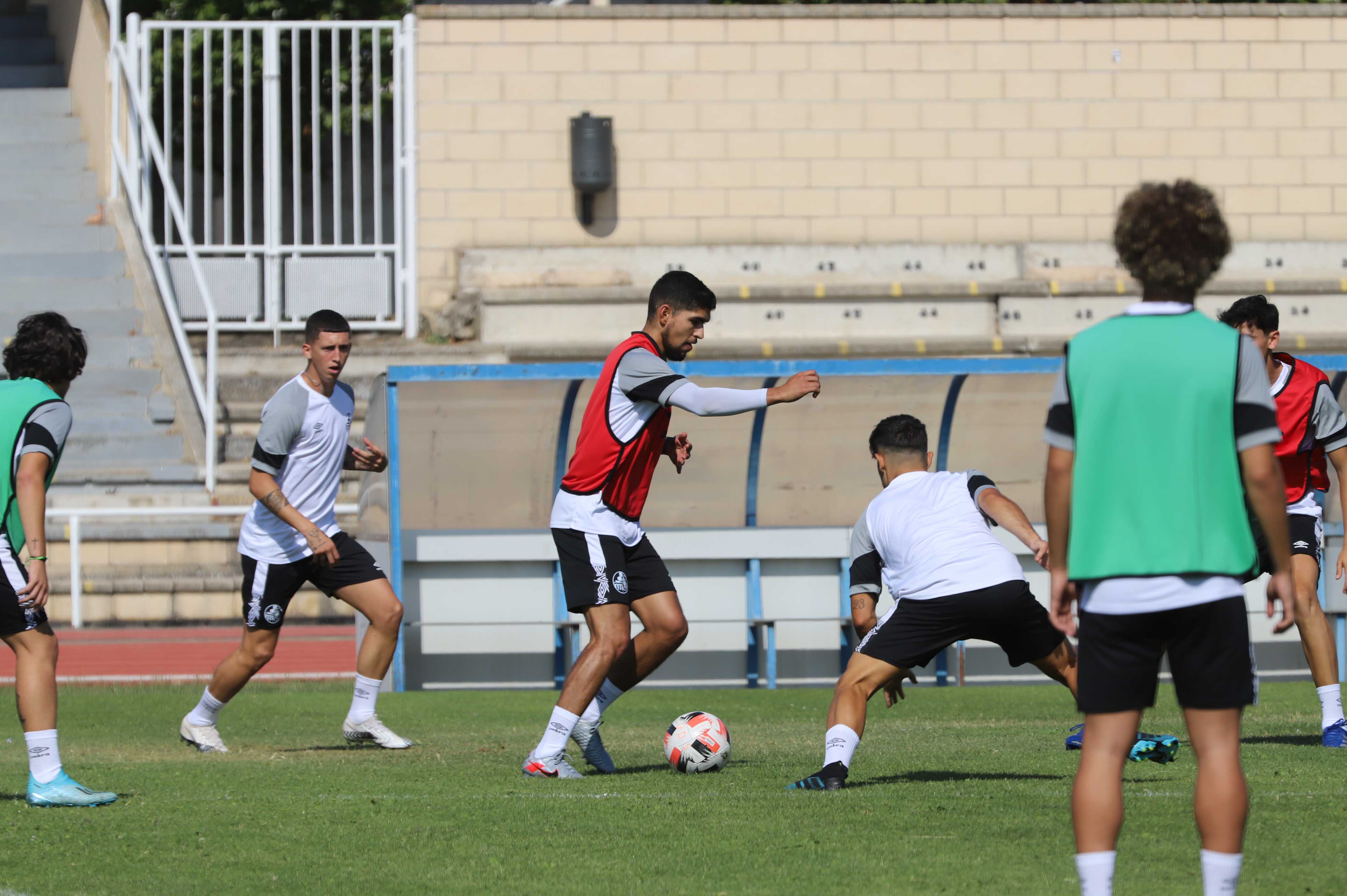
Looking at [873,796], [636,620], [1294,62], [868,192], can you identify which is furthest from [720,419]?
[1294,62]

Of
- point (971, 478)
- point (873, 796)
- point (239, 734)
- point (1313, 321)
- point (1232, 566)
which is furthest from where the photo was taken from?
point (1313, 321)

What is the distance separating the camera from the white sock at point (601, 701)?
6.89 m

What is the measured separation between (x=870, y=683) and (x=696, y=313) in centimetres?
162

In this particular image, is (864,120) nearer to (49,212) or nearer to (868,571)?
(49,212)

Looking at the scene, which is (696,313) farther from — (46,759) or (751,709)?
(751,709)

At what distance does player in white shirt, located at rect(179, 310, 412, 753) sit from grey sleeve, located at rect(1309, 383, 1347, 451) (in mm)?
4175

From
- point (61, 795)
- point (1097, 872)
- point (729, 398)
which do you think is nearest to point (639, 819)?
point (729, 398)

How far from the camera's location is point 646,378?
22.1 feet

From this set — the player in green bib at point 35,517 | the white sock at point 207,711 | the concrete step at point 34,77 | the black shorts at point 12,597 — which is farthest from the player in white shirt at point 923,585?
the concrete step at point 34,77

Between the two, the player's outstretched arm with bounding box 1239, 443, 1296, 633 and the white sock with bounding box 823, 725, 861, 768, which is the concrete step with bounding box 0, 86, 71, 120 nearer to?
the white sock with bounding box 823, 725, 861, 768

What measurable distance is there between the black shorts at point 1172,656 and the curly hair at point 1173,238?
29.3 inches

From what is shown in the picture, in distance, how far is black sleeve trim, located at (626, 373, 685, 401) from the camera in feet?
22.0

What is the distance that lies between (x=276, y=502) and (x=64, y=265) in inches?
433

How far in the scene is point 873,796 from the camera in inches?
241
